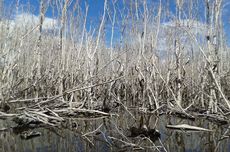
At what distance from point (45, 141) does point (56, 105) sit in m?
1.71

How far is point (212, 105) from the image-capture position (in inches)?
223

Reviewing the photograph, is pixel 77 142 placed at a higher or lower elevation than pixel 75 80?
lower

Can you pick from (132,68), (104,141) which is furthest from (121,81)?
(104,141)

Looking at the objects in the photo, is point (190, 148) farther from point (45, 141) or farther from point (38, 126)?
point (38, 126)

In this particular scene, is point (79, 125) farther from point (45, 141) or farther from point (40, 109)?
point (45, 141)

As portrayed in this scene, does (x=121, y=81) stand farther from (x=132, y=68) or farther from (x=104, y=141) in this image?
(x=104, y=141)

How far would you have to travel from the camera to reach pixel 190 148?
3.47 meters

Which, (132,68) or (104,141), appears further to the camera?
(132,68)

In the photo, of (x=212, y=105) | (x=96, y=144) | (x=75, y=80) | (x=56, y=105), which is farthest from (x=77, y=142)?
(x=75, y=80)

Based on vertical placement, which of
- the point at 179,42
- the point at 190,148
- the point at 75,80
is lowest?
the point at 190,148

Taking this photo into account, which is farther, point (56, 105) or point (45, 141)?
point (56, 105)

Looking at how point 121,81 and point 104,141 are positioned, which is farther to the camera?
point 121,81

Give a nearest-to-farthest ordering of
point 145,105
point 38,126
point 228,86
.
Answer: point 38,126 → point 145,105 → point 228,86

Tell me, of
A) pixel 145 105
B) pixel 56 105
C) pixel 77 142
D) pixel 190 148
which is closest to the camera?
pixel 190 148
